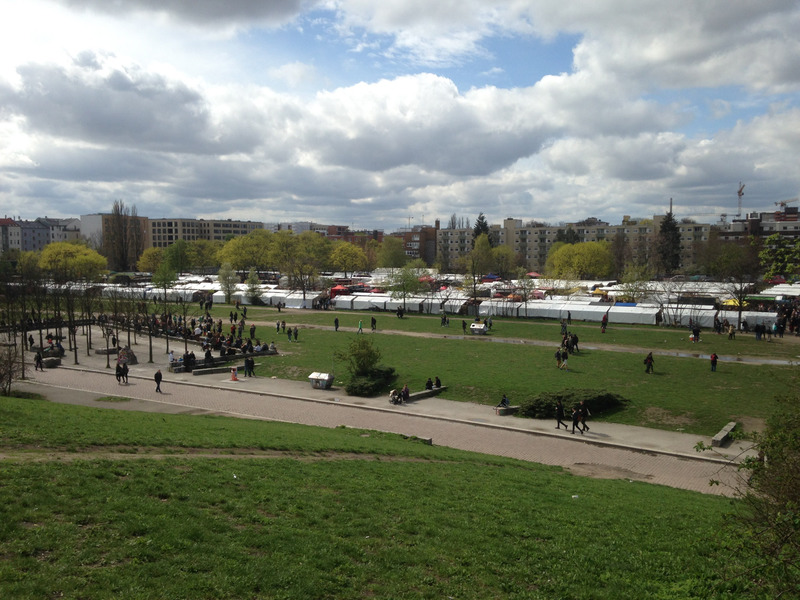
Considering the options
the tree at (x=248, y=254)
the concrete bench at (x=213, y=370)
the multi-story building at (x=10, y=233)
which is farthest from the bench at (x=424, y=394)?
the multi-story building at (x=10, y=233)

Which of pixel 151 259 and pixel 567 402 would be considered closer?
pixel 567 402

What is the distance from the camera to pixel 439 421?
77.7ft

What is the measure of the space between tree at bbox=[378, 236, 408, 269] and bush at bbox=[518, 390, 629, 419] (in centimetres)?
9570

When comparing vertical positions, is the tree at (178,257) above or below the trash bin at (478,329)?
above

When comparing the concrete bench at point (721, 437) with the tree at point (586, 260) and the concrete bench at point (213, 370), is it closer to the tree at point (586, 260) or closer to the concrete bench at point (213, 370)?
the concrete bench at point (213, 370)

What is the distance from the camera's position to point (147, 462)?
11516 millimetres

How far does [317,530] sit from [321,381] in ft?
67.8

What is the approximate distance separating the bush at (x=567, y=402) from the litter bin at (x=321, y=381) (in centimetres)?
1060

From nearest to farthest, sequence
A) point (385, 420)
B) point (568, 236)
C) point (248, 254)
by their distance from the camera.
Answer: point (385, 420), point (248, 254), point (568, 236)

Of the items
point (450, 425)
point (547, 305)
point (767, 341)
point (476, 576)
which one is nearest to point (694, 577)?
point (476, 576)

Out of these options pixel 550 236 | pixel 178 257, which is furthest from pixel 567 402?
Answer: pixel 550 236

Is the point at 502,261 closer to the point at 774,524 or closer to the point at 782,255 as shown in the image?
the point at 782,255

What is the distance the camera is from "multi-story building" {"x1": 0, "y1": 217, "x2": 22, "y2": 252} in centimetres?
17062

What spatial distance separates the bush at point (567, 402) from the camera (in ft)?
78.9
